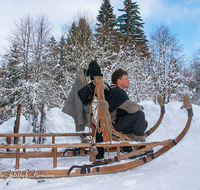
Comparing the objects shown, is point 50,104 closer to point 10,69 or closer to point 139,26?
point 10,69

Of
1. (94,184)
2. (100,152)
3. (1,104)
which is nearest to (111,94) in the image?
(100,152)

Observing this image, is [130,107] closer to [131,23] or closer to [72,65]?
[72,65]

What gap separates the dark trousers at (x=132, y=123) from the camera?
2568 mm

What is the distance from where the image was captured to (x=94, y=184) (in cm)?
185

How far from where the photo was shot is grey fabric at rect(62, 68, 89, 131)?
2.57 meters

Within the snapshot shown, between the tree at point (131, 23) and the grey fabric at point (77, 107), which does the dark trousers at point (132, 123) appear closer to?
the grey fabric at point (77, 107)

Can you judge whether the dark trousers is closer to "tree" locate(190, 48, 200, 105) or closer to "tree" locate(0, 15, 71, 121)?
"tree" locate(0, 15, 71, 121)

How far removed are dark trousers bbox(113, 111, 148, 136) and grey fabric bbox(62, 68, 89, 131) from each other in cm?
52

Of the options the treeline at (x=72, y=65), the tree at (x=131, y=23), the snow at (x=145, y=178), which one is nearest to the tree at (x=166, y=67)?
the treeline at (x=72, y=65)

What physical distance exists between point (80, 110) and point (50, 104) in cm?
1235

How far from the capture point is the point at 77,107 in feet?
8.43

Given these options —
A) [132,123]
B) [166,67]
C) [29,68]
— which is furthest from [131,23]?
[132,123]

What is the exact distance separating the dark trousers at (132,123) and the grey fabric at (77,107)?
52 cm

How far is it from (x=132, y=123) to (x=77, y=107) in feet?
2.94
